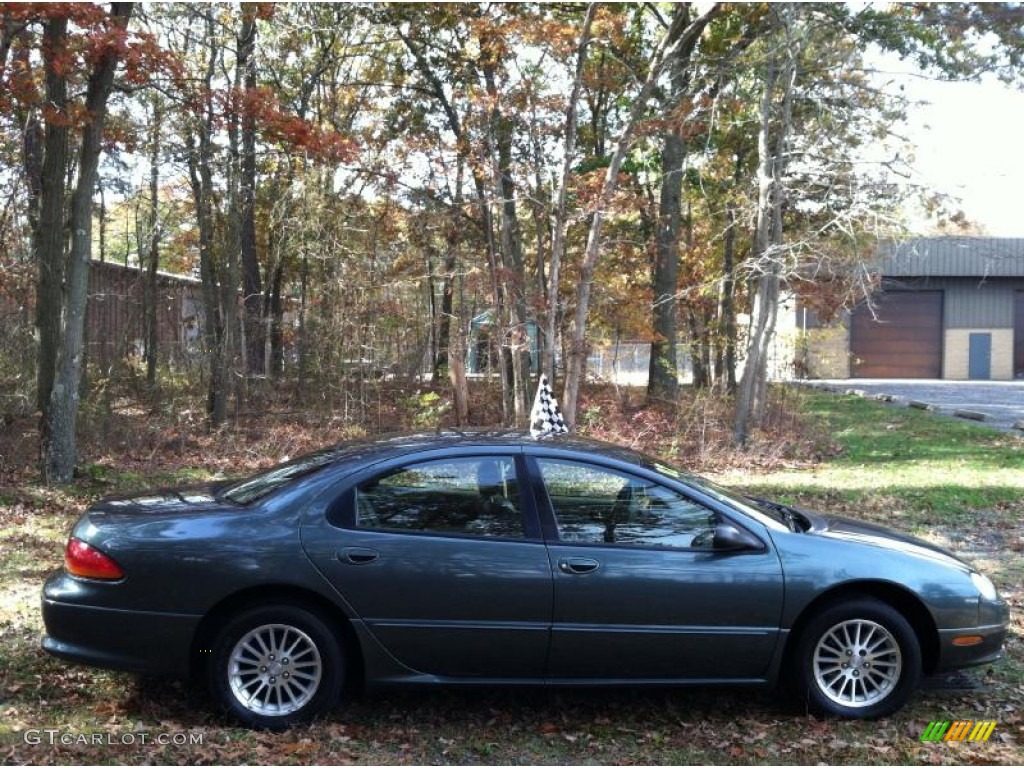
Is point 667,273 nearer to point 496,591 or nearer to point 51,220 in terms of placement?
point 51,220

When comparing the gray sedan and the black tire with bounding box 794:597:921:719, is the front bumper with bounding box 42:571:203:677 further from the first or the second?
the black tire with bounding box 794:597:921:719

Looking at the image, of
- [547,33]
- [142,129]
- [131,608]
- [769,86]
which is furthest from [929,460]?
[142,129]

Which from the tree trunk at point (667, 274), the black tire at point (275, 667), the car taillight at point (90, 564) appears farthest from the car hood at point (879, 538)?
the tree trunk at point (667, 274)

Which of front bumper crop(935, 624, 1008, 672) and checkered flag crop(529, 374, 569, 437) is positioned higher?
checkered flag crop(529, 374, 569, 437)

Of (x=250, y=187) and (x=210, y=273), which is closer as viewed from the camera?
(x=210, y=273)

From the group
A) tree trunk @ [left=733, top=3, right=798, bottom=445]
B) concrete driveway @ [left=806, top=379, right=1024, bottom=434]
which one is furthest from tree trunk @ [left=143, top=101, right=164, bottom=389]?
concrete driveway @ [left=806, top=379, right=1024, bottom=434]

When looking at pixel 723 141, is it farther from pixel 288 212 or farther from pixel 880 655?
pixel 880 655

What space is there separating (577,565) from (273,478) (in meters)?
1.73

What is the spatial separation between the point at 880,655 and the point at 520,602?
1.84m

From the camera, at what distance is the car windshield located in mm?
4930

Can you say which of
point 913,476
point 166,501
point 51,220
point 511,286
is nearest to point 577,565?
point 166,501

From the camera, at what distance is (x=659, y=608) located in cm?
461

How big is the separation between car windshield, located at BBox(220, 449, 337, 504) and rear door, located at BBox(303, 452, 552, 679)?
0.41m

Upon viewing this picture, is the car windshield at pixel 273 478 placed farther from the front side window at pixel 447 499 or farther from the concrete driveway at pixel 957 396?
the concrete driveway at pixel 957 396
